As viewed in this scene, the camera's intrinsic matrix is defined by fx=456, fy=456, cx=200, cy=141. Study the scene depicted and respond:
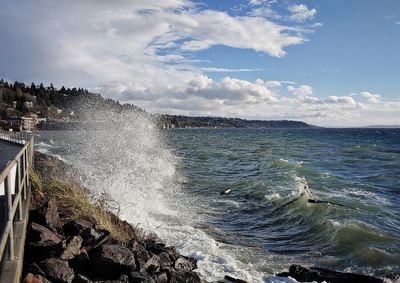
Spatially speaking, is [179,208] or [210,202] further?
[210,202]

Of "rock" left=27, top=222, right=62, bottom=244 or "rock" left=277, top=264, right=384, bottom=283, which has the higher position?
"rock" left=27, top=222, right=62, bottom=244

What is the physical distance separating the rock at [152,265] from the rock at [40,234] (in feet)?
5.14

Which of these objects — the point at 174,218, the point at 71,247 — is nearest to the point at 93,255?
the point at 71,247

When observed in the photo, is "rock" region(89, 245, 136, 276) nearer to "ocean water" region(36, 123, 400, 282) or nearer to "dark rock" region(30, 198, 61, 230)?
"dark rock" region(30, 198, 61, 230)

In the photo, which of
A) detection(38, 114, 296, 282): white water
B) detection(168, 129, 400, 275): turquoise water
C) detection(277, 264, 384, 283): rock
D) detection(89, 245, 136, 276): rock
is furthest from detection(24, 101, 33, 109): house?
detection(89, 245, 136, 276): rock

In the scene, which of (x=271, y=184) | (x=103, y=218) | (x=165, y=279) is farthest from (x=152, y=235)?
(x=271, y=184)

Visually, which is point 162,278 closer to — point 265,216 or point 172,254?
point 172,254

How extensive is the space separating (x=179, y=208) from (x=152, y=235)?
5.80 metres

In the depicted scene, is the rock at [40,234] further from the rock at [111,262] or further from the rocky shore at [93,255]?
the rock at [111,262]

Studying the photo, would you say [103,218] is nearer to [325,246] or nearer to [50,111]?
[325,246]

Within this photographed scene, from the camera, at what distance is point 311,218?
16625 millimetres

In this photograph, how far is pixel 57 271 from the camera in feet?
21.4

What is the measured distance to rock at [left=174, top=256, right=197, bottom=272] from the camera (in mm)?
9013

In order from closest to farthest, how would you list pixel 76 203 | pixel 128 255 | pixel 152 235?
pixel 128 255, pixel 76 203, pixel 152 235
